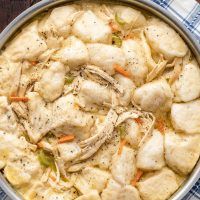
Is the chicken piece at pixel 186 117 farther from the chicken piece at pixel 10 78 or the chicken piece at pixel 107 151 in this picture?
the chicken piece at pixel 10 78

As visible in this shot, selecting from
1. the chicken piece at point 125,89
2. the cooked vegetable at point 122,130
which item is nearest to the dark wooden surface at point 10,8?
the chicken piece at point 125,89

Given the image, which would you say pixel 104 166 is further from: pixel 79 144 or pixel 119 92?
pixel 119 92

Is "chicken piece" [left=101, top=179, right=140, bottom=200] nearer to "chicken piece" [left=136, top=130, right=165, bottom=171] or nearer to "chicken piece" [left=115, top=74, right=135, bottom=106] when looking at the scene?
"chicken piece" [left=136, top=130, right=165, bottom=171]

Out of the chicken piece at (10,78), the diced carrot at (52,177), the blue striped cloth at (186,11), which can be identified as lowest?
the diced carrot at (52,177)

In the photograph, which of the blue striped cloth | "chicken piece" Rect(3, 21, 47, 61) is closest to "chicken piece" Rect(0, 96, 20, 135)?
"chicken piece" Rect(3, 21, 47, 61)

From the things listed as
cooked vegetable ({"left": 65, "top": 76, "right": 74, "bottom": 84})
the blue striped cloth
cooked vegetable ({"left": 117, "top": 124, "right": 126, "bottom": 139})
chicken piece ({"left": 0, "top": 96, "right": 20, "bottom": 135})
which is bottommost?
chicken piece ({"left": 0, "top": 96, "right": 20, "bottom": 135})

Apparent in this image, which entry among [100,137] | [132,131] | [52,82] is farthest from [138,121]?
[52,82]

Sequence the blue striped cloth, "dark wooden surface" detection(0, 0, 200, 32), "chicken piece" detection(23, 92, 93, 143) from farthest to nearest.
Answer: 1. "dark wooden surface" detection(0, 0, 200, 32)
2. the blue striped cloth
3. "chicken piece" detection(23, 92, 93, 143)

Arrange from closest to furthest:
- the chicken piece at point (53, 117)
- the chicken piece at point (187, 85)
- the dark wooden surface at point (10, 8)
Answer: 1. the chicken piece at point (53, 117)
2. the chicken piece at point (187, 85)
3. the dark wooden surface at point (10, 8)
